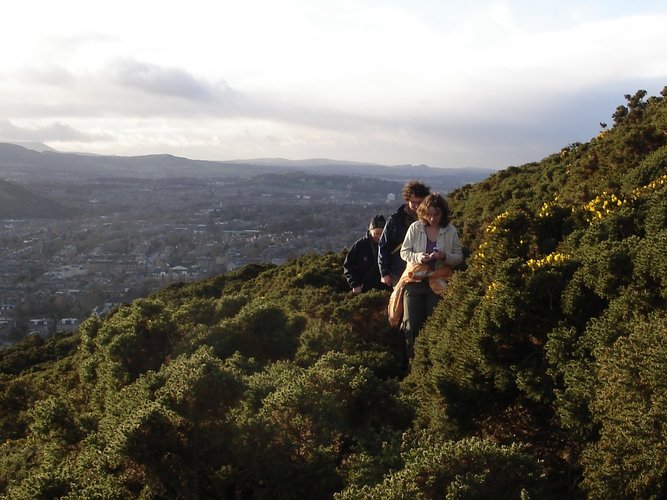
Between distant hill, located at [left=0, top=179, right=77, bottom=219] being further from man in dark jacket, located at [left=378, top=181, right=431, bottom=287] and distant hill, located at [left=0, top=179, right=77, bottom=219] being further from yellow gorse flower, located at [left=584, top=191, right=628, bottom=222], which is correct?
yellow gorse flower, located at [left=584, top=191, right=628, bottom=222]

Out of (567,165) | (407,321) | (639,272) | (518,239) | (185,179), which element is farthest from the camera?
(185,179)

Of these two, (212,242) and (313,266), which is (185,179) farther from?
(313,266)

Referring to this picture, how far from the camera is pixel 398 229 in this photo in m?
6.01

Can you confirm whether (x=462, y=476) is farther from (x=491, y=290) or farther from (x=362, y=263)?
(x=362, y=263)

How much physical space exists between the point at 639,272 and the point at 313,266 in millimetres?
11879

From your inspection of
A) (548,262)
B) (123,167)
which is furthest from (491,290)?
(123,167)

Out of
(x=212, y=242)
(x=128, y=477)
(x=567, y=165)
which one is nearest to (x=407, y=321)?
(x=128, y=477)

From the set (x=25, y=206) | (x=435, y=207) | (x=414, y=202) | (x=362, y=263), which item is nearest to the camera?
(x=435, y=207)

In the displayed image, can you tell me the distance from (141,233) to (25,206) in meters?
24.0

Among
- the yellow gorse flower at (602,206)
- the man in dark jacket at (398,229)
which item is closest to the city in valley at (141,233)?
the man in dark jacket at (398,229)

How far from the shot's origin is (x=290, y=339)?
7055 millimetres

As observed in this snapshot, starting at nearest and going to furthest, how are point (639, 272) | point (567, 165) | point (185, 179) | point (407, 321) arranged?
1. point (639, 272)
2. point (407, 321)
3. point (567, 165)
4. point (185, 179)

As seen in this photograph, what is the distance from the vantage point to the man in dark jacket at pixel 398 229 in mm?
5789

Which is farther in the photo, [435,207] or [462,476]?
[435,207]
